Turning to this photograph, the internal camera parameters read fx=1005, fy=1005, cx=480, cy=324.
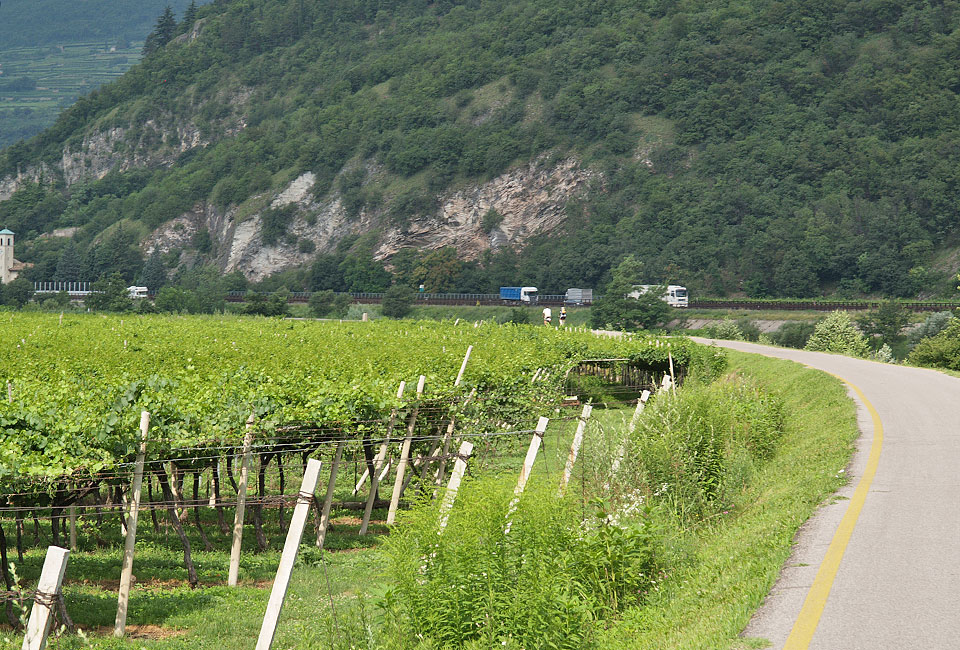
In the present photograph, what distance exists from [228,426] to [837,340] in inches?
1948

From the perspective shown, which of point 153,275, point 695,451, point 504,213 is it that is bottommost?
point 695,451

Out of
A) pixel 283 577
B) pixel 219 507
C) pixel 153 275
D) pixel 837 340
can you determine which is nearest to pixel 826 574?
pixel 283 577

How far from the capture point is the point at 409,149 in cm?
15938

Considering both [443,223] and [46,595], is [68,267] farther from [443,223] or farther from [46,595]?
[46,595]

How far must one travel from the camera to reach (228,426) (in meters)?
13.4

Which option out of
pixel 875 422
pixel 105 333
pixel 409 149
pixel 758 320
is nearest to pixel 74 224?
pixel 409 149

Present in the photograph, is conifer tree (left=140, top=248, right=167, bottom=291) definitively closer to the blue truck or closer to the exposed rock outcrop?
the exposed rock outcrop

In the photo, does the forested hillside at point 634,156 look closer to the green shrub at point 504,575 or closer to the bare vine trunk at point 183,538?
the green shrub at point 504,575

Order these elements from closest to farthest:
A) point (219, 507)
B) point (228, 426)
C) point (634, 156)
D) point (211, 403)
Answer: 1. point (228, 426)
2. point (211, 403)
3. point (219, 507)
4. point (634, 156)

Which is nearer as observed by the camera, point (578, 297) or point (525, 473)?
point (525, 473)

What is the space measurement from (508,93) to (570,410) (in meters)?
145

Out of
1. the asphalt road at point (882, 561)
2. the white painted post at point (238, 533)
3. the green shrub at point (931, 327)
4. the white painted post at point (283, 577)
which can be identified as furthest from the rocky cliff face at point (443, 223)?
A: the white painted post at point (283, 577)

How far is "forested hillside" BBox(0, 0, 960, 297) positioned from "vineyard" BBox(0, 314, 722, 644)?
10211 cm

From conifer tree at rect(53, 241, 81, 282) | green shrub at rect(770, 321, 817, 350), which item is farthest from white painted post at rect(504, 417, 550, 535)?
conifer tree at rect(53, 241, 81, 282)
